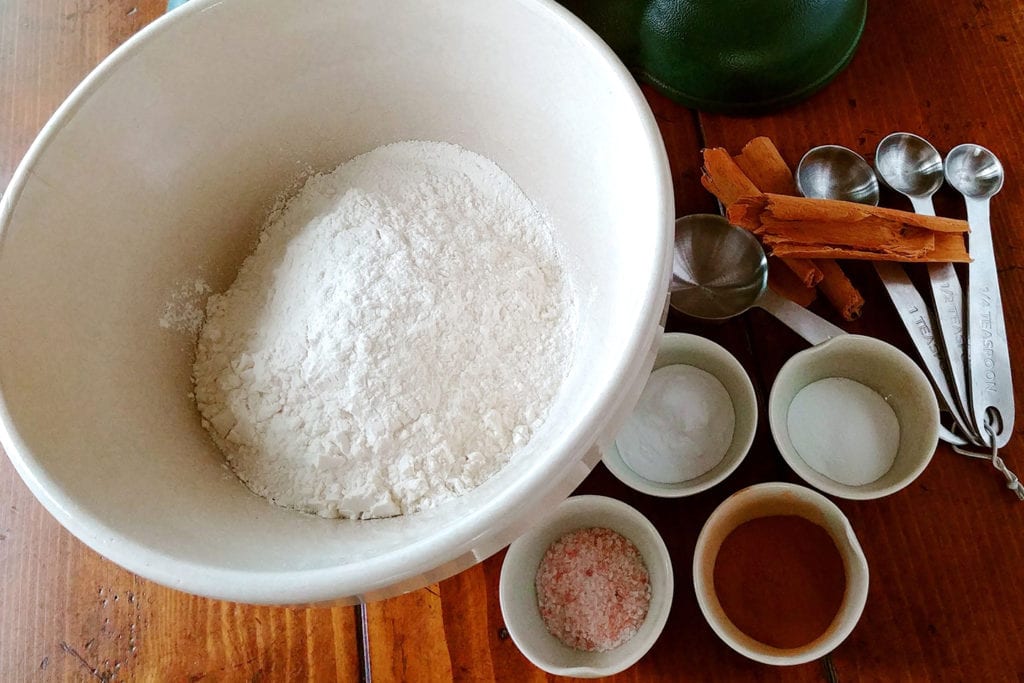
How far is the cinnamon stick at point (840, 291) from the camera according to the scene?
585mm

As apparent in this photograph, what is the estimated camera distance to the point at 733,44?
2.03ft

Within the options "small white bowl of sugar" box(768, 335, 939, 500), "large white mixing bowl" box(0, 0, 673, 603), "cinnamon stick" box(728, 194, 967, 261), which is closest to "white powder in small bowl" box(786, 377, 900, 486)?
"small white bowl of sugar" box(768, 335, 939, 500)

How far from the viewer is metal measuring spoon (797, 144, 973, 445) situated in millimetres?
570

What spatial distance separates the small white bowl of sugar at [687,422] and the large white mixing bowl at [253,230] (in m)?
0.14

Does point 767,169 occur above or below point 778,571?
above

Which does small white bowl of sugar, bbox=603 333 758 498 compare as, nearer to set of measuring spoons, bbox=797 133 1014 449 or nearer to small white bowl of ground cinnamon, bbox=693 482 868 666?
small white bowl of ground cinnamon, bbox=693 482 868 666

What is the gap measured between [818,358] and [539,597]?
277 mm

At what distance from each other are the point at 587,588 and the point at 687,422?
0.48 feet

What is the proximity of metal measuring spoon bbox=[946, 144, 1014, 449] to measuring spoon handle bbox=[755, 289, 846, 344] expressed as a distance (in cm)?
10

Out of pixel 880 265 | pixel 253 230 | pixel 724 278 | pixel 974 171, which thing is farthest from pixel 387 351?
pixel 974 171

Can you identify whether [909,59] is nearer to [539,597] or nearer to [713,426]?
[713,426]

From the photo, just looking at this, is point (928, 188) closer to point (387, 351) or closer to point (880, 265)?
point (880, 265)

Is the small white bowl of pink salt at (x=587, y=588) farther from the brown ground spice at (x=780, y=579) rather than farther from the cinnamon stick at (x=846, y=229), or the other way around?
the cinnamon stick at (x=846, y=229)

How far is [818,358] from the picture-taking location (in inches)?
22.3
